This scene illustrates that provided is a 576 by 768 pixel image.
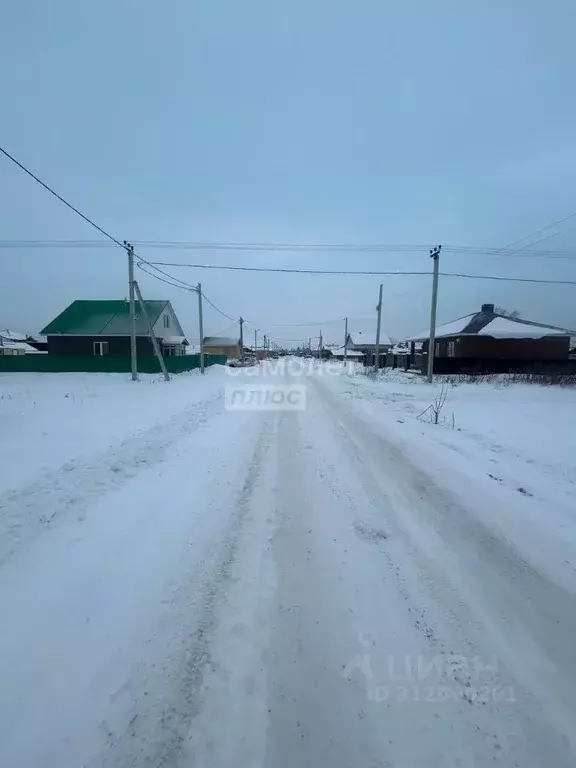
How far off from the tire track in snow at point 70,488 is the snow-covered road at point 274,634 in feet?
0.10

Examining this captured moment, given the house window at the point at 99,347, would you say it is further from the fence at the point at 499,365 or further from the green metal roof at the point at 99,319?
the fence at the point at 499,365

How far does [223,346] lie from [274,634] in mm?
78336

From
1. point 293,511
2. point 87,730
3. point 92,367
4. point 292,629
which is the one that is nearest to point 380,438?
point 293,511

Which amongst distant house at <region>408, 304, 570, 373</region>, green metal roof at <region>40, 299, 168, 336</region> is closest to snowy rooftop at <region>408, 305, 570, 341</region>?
distant house at <region>408, 304, 570, 373</region>

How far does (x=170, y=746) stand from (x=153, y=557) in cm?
174

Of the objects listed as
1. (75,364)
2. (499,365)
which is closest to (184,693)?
(75,364)

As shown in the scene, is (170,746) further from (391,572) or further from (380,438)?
(380,438)

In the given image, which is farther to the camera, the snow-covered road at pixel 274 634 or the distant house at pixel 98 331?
the distant house at pixel 98 331

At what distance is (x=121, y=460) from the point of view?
19.4ft

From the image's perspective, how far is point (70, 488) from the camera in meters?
4.73

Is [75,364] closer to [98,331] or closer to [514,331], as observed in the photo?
[98,331]

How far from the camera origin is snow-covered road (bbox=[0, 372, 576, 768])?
1819 millimetres

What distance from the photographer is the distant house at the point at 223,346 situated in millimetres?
78812

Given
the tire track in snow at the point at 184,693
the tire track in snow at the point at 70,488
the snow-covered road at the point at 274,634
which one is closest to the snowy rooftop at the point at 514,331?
the snow-covered road at the point at 274,634
